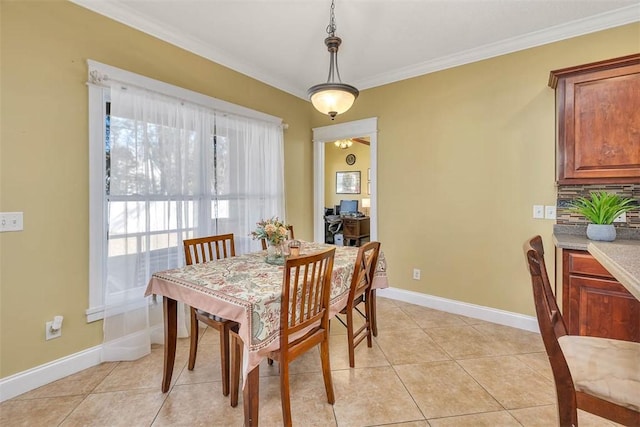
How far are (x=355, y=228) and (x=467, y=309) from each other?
3.54 m

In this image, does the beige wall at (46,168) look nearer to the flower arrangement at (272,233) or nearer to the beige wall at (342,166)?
the flower arrangement at (272,233)

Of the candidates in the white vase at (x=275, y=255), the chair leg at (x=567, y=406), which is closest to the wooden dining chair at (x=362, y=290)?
the white vase at (x=275, y=255)

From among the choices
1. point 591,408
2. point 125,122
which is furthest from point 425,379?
point 125,122

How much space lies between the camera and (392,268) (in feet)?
11.7

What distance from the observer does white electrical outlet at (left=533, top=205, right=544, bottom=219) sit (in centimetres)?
264

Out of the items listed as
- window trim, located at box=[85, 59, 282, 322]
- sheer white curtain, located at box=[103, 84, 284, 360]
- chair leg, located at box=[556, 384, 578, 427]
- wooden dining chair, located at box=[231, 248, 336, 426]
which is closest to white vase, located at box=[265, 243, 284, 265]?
wooden dining chair, located at box=[231, 248, 336, 426]

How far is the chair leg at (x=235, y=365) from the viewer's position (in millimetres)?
1621

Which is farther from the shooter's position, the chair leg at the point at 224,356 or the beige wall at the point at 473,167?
the beige wall at the point at 473,167

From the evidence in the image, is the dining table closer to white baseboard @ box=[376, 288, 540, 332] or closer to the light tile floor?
the light tile floor

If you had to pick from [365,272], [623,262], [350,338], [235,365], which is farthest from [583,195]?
[235,365]

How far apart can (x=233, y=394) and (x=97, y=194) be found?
1.72m

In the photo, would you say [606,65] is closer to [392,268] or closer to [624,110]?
[624,110]

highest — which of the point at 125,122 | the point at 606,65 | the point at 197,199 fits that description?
the point at 606,65

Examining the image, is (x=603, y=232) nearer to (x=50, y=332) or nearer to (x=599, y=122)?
(x=599, y=122)
